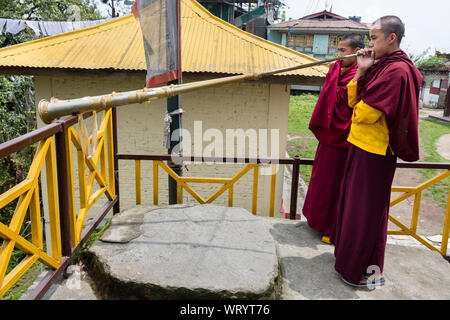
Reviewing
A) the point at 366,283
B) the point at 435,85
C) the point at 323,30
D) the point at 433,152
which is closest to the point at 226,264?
the point at 366,283

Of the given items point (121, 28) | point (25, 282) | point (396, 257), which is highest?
point (121, 28)

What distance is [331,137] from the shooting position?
3.39 meters

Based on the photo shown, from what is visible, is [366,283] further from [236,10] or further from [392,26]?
[236,10]

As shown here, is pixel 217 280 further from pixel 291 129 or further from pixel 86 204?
pixel 291 129

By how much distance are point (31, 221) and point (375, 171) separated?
240 cm

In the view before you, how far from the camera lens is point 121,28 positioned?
6.62m

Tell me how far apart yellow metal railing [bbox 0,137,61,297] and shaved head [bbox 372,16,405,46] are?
2.39 meters

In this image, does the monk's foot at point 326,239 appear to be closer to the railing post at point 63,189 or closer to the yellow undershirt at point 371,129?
the yellow undershirt at point 371,129

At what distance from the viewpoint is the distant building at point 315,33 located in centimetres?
3041

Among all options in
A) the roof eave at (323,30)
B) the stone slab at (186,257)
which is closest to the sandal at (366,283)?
the stone slab at (186,257)

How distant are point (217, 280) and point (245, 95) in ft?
14.0

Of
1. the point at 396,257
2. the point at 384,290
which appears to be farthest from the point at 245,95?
the point at 384,290

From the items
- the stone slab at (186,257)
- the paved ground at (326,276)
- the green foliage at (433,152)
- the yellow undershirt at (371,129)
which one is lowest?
the green foliage at (433,152)

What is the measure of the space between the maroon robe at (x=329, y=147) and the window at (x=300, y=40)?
3066cm
